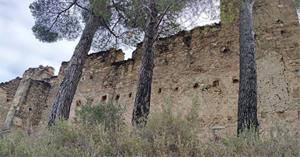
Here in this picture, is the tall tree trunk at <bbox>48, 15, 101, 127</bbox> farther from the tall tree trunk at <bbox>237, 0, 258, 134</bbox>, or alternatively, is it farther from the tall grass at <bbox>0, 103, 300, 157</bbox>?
the tall tree trunk at <bbox>237, 0, 258, 134</bbox>

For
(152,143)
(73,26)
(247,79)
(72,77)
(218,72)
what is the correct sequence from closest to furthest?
(152,143), (247,79), (72,77), (218,72), (73,26)

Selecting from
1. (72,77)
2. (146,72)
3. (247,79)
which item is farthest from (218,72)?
(72,77)

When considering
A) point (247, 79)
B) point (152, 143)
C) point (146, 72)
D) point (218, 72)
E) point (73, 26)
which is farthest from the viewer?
point (73, 26)

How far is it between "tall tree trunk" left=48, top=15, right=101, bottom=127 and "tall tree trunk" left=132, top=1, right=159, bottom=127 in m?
1.36

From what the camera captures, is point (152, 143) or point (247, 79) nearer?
point (152, 143)

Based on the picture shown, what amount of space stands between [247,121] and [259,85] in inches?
90.2

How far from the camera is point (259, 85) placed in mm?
6488

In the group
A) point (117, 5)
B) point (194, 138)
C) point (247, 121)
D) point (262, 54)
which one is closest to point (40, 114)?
point (117, 5)

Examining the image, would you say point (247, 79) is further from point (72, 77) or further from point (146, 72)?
point (72, 77)

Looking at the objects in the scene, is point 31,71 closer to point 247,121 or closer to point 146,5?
point 146,5

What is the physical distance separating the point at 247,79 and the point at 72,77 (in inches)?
139

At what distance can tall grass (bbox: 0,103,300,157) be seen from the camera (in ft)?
9.38

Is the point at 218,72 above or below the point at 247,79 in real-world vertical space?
above

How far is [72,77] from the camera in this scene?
270 inches
